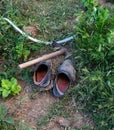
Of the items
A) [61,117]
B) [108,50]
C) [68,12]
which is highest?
[68,12]

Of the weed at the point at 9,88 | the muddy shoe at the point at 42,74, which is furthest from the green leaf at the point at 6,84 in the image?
the muddy shoe at the point at 42,74

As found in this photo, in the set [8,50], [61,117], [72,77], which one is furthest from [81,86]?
[8,50]

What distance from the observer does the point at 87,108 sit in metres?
3.36

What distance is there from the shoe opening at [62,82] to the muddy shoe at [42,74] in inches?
4.7

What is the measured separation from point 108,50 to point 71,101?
66cm

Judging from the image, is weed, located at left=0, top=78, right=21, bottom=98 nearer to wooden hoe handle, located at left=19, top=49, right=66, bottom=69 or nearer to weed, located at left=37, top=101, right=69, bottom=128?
wooden hoe handle, located at left=19, top=49, right=66, bottom=69

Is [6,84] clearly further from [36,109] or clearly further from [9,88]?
[36,109]

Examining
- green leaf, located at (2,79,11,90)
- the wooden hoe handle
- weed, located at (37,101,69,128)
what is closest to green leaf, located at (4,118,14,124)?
weed, located at (37,101,69,128)

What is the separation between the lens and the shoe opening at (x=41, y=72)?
367cm

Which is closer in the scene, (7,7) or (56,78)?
(56,78)

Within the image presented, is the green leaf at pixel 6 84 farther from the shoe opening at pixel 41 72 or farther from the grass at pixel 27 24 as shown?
the shoe opening at pixel 41 72

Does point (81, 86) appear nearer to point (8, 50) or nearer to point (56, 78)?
point (56, 78)

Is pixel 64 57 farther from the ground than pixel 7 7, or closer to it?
closer to it

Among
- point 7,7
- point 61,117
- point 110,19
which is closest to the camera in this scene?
point 61,117
